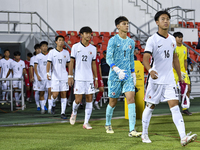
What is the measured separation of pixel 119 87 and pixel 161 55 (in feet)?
3.82

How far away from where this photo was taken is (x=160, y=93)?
4773 mm

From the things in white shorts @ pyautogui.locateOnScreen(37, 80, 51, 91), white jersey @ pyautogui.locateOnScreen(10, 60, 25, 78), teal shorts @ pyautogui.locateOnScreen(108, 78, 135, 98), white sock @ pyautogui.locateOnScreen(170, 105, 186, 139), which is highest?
white jersey @ pyautogui.locateOnScreen(10, 60, 25, 78)

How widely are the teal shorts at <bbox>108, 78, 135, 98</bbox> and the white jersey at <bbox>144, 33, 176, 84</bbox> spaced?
0.77 m

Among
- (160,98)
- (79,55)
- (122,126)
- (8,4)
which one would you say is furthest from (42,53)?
(8,4)

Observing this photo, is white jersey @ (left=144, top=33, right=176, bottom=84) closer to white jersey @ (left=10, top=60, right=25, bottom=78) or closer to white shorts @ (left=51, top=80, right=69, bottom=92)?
white shorts @ (left=51, top=80, right=69, bottom=92)

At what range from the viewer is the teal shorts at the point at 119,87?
555 cm

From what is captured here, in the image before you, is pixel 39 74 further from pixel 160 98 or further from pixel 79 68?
pixel 160 98

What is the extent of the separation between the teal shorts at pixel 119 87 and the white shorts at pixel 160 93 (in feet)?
2.40

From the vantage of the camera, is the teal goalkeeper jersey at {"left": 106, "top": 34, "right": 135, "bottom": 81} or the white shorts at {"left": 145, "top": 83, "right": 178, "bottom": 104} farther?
the teal goalkeeper jersey at {"left": 106, "top": 34, "right": 135, "bottom": 81}

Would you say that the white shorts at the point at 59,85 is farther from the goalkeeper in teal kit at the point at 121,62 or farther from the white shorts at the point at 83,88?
the goalkeeper in teal kit at the point at 121,62

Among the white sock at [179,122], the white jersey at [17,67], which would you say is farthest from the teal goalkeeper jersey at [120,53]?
the white jersey at [17,67]

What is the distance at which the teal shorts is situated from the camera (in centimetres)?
555

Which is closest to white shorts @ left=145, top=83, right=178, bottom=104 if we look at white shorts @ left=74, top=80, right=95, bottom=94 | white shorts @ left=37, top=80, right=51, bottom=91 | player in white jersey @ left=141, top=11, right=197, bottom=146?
player in white jersey @ left=141, top=11, right=197, bottom=146

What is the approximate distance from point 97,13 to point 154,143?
15.9 m
